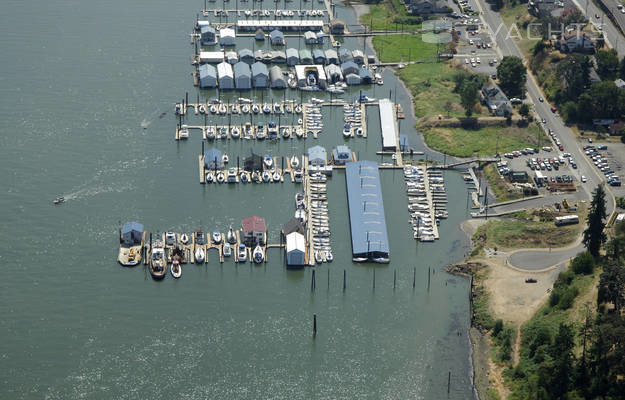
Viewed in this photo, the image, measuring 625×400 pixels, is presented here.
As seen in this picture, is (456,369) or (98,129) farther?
(98,129)

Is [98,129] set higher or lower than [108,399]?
higher

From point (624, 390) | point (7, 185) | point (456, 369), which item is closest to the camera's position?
point (624, 390)

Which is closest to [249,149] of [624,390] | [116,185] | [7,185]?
[116,185]

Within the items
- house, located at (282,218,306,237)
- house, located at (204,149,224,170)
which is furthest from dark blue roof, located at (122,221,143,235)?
house, located at (204,149,224,170)

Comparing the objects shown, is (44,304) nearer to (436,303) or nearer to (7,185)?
(7,185)

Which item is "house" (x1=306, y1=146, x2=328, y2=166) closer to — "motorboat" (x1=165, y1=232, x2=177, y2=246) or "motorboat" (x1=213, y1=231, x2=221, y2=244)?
"motorboat" (x1=213, y1=231, x2=221, y2=244)

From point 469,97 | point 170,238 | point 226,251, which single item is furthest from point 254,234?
point 469,97

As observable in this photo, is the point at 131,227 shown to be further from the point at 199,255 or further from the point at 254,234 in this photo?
the point at 254,234
